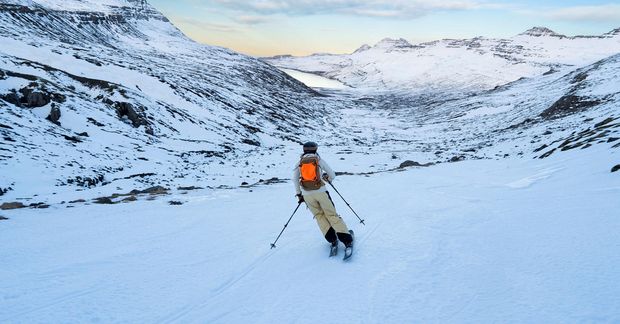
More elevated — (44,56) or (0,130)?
(44,56)

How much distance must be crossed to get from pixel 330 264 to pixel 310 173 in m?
1.73

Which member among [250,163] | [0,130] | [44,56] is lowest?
[250,163]

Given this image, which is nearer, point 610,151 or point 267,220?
point 267,220

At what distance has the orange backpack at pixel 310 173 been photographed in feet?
24.2

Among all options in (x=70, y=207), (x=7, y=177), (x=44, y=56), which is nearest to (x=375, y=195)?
(x=70, y=207)

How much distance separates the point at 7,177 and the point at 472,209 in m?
19.4

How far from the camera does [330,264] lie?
7191 millimetres

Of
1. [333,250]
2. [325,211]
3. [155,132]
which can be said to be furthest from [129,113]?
[333,250]

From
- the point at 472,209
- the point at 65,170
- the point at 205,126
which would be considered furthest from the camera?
the point at 205,126

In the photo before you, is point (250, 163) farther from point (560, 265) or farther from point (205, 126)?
point (560, 265)

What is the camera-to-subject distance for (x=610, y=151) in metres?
15.1

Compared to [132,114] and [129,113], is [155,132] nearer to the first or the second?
[132,114]

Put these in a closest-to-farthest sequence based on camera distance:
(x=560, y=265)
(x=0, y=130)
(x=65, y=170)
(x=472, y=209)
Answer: (x=560, y=265), (x=472, y=209), (x=65, y=170), (x=0, y=130)

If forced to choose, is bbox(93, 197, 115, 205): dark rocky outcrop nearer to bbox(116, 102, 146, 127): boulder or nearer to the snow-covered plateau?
the snow-covered plateau
